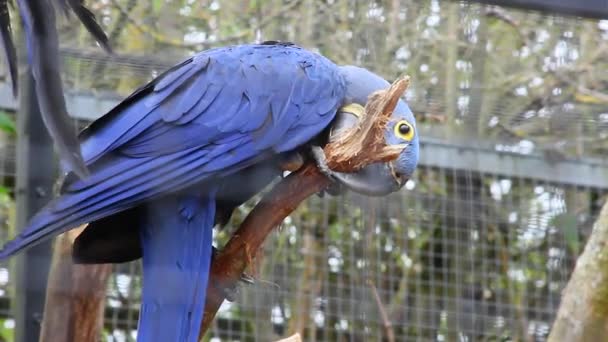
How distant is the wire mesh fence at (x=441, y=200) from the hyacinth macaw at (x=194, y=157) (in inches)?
23.5

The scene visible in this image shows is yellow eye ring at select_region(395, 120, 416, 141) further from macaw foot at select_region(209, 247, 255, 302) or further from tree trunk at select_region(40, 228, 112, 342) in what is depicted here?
tree trunk at select_region(40, 228, 112, 342)

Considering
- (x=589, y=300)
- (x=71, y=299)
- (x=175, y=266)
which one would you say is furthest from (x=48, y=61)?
(x=589, y=300)

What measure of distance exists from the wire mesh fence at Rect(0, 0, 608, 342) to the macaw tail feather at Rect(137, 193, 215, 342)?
2.47ft

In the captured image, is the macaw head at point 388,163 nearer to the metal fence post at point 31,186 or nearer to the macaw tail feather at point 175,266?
the macaw tail feather at point 175,266

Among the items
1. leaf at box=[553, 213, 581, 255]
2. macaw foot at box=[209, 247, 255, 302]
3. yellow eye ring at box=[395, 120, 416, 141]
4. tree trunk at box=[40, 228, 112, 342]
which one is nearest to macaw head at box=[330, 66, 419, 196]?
yellow eye ring at box=[395, 120, 416, 141]

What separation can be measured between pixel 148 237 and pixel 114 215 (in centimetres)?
6

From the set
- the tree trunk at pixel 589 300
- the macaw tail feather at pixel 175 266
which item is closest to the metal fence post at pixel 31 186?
the macaw tail feather at pixel 175 266

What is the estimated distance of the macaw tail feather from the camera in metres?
1.12

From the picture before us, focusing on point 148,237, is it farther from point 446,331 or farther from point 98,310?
point 446,331

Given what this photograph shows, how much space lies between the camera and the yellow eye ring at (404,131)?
52.3 inches

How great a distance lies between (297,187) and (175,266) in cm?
18

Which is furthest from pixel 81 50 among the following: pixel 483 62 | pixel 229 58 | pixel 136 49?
pixel 483 62

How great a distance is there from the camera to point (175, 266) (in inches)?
46.3

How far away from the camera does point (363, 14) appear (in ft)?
6.70
